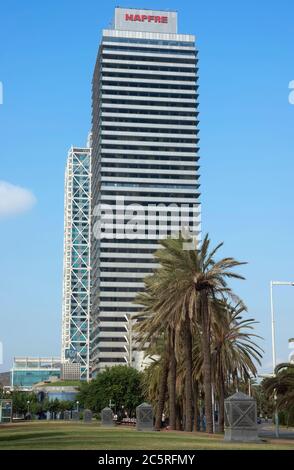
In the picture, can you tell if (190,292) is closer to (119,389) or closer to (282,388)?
(282,388)

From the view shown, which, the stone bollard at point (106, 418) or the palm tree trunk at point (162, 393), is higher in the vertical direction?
the palm tree trunk at point (162, 393)

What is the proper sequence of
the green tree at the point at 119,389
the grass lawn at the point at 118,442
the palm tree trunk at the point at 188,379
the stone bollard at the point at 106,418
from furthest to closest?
the green tree at the point at 119,389 < the stone bollard at the point at 106,418 < the palm tree trunk at the point at 188,379 < the grass lawn at the point at 118,442

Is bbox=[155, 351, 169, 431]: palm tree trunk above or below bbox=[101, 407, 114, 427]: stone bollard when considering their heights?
above

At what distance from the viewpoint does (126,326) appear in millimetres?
193625

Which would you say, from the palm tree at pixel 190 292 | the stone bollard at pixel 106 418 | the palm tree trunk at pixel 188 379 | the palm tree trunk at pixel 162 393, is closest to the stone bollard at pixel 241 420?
the palm tree at pixel 190 292

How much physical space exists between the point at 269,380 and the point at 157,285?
36.6 ft

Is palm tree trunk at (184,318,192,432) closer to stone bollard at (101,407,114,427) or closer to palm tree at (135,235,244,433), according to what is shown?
palm tree at (135,235,244,433)

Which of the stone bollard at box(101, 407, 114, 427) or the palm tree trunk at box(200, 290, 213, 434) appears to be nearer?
the palm tree trunk at box(200, 290, 213, 434)

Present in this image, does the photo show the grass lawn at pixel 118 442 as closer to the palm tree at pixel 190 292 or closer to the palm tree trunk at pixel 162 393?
the palm tree at pixel 190 292

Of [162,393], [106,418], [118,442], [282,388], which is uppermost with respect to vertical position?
[282,388]

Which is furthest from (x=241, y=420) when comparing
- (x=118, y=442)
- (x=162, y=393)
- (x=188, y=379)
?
(x=162, y=393)

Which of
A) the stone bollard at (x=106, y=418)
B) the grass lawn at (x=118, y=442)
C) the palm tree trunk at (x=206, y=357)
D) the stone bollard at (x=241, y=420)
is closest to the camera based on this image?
the grass lawn at (x=118, y=442)

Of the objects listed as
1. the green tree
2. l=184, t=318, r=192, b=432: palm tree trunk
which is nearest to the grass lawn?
l=184, t=318, r=192, b=432: palm tree trunk
